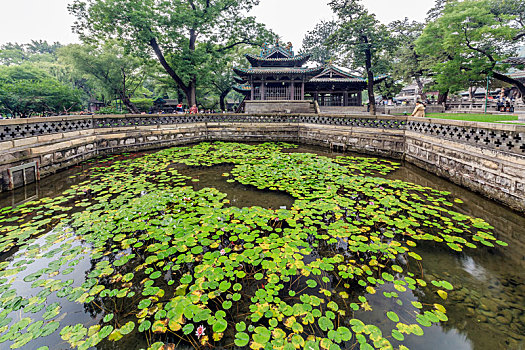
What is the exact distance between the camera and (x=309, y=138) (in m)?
12.8

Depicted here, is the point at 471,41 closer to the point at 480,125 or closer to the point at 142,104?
the point at 480,125

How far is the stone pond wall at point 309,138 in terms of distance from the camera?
4762 mm

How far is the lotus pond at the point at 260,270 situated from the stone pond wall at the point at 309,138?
71 centimetres

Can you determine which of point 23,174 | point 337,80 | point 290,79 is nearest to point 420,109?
point 23,174

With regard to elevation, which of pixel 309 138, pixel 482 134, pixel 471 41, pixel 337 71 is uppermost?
pixel 337 71

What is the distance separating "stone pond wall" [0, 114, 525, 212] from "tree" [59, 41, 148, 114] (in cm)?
1597

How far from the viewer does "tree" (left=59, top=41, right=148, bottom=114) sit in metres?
24.0

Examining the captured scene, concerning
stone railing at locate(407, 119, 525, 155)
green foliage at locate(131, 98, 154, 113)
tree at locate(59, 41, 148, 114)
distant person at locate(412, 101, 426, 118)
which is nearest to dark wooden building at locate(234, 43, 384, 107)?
tree at locate(59, 41, 148, 114)

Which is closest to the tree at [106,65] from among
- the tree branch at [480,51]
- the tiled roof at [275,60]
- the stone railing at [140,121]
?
the tiled roof at [275,60]

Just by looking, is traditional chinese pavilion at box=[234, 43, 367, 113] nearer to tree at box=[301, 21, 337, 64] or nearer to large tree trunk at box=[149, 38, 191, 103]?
large tree trunk at box=[149, 38, 191, 103]

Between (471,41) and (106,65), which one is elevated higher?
(106,65)

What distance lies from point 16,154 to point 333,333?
23.8 ft

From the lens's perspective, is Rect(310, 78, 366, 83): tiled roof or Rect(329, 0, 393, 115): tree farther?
Rect(310, 78, 366, 83): tiled roof

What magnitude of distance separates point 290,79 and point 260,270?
20284 millimetres
